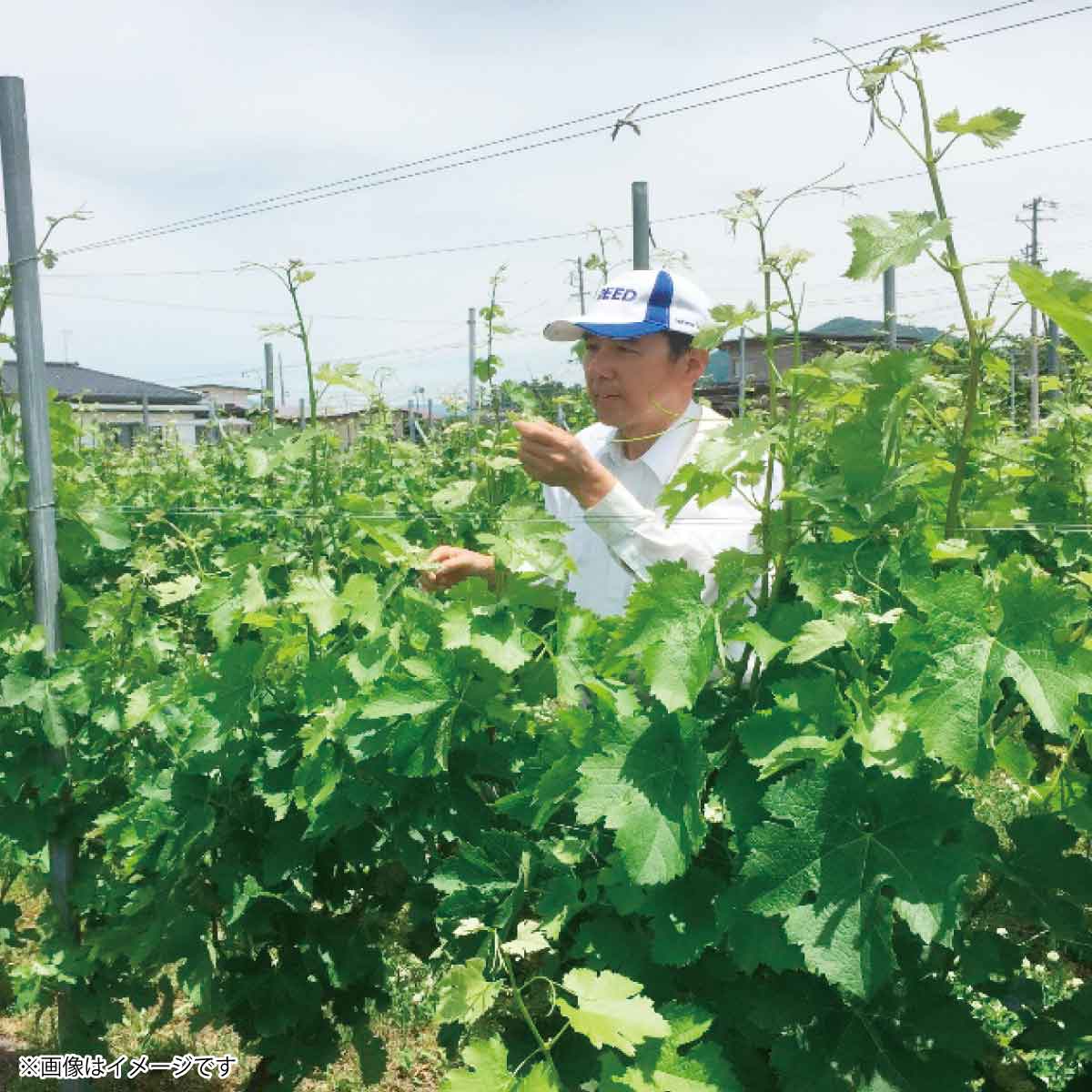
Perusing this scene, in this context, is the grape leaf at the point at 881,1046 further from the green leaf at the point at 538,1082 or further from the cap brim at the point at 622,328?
the cap brim at the point at 622,328

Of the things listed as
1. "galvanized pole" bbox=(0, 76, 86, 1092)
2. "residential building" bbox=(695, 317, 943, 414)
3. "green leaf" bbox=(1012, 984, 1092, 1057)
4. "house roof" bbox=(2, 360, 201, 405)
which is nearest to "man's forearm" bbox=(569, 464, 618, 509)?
"residential building" bbox=(695, 317, 943, 414)

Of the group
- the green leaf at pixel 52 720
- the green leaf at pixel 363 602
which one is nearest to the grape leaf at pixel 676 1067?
the green leaf at pixel 363 602

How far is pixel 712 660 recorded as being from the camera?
161 centimetres

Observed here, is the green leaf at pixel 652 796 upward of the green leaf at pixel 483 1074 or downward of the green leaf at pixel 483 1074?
upward

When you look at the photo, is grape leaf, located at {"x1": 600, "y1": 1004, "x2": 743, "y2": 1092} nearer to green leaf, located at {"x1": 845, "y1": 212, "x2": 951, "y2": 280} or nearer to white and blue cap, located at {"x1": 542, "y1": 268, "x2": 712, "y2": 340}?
green leaf, located at {"x1": 845, "y1": 212, "x2": 951, "y2": 280}

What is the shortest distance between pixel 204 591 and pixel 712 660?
1.07 m

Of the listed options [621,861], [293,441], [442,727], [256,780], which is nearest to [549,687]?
[442,727]

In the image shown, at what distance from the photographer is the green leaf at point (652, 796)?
5.09 feet

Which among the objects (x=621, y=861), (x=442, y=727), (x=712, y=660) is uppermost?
(x=712, y=660)

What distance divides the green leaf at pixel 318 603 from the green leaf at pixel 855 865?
86 centimetres

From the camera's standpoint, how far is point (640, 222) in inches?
273

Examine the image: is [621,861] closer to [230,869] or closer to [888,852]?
[888,852]

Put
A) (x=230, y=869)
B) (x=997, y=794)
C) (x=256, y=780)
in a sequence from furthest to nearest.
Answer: (x=997, y=794)
(x=230, y=869)
(x=256, y=780)

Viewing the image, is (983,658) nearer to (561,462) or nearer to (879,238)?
(879,238)
